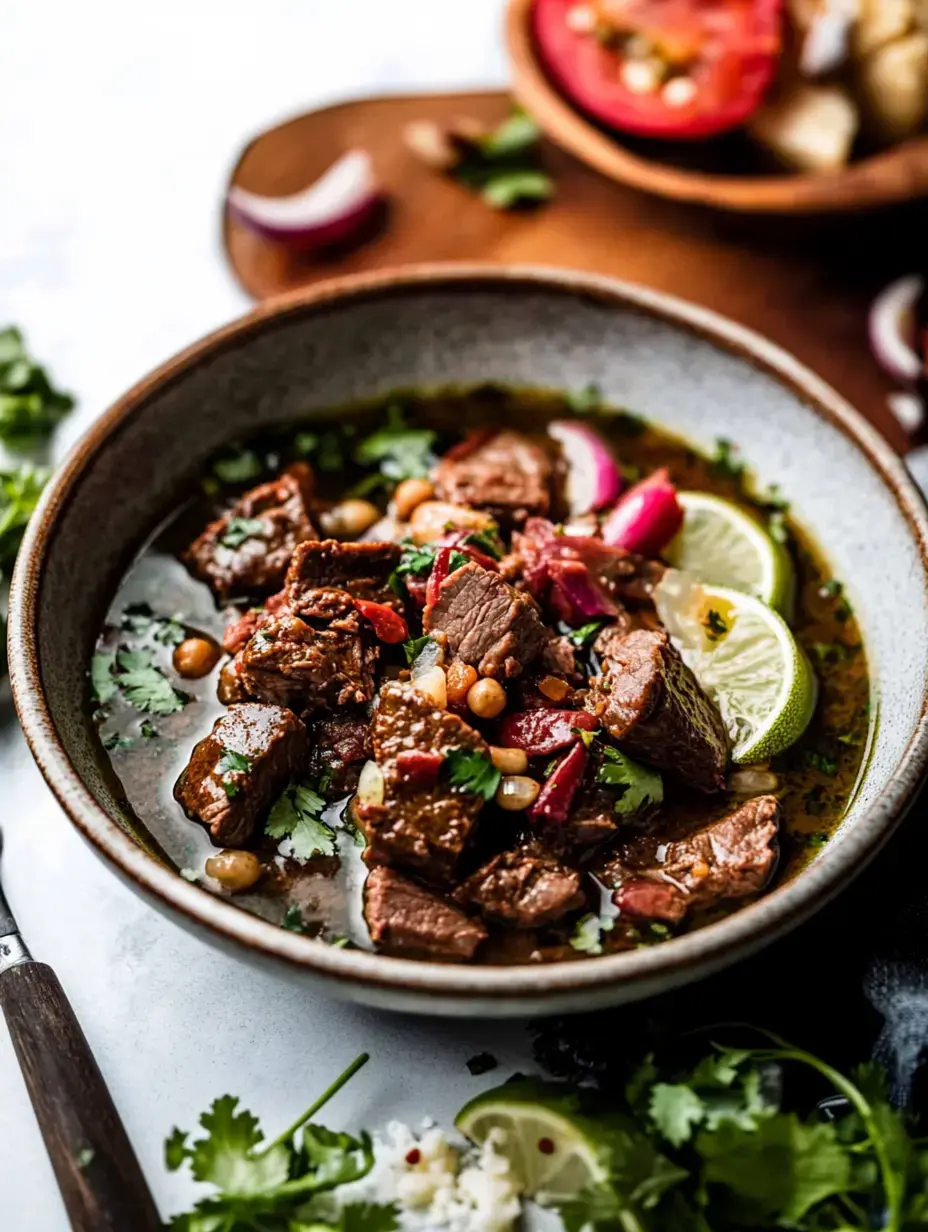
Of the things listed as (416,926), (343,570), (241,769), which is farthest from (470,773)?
(343,570)

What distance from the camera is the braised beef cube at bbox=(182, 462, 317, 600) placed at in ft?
15.5

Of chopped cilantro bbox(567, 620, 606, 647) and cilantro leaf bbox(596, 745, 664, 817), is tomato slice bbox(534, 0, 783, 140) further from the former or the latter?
cilantro leaf bbox(596, 745, 664, 817)

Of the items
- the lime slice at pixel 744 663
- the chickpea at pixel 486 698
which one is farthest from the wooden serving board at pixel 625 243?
the chickpea at pixel 486 698

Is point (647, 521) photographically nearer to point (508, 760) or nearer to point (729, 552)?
point (729, 552)

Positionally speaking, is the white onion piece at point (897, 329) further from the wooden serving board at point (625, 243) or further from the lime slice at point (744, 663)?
the lime slice at point (744, 663)

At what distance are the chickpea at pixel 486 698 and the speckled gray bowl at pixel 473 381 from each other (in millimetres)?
840

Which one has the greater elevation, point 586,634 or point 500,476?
point 500,476

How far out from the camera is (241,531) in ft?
15.7

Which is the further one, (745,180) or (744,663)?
(745,180)

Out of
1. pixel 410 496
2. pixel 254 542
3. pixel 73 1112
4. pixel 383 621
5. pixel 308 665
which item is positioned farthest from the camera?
pixel 410 496

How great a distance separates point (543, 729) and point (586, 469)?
130cm

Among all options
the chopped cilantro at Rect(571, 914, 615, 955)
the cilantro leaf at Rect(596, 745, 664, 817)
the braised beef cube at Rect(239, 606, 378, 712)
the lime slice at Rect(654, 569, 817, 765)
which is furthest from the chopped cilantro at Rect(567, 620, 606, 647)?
the chopped cilantro at Rect(571, 914, 615, 955)

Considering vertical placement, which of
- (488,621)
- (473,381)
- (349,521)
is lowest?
(488,621)

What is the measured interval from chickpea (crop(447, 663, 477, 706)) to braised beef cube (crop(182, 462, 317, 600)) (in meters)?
0.83
